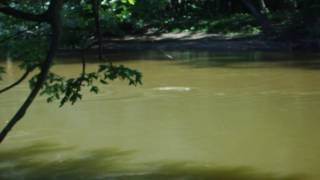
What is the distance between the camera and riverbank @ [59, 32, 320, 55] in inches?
1023

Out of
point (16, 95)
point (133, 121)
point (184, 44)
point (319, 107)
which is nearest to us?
point (133, 121)

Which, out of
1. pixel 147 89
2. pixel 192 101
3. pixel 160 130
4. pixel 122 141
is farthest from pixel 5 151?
pixel 147 89

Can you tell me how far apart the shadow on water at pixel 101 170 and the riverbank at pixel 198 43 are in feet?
48.7

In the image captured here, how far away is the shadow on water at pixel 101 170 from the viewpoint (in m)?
8.41

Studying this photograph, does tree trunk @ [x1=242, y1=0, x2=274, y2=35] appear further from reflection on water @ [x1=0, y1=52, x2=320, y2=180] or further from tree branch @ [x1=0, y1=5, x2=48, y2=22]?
tree branch @ [x1=0, y1=5, x2=48, y2=22]

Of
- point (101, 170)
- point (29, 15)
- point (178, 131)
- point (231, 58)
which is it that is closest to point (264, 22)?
point (231, 58)

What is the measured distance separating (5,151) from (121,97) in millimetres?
5107

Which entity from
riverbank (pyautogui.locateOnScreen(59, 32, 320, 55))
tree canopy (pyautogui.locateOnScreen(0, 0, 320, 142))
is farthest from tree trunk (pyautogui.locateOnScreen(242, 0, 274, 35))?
tree canopy (pyautogui.locateOnScreen(0, 0, 320, 142))

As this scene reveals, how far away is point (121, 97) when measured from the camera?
Result: 14914mm

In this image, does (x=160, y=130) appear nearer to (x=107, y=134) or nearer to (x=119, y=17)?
(x=107, y=134)

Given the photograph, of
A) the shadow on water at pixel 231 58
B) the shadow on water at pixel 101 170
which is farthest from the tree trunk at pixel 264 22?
the shadow on water at pixel 101 170

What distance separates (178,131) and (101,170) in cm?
268

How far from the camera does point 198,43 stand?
2847 cm

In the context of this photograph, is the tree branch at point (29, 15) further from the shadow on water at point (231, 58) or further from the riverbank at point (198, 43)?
the riverbank at point (198, 43)
